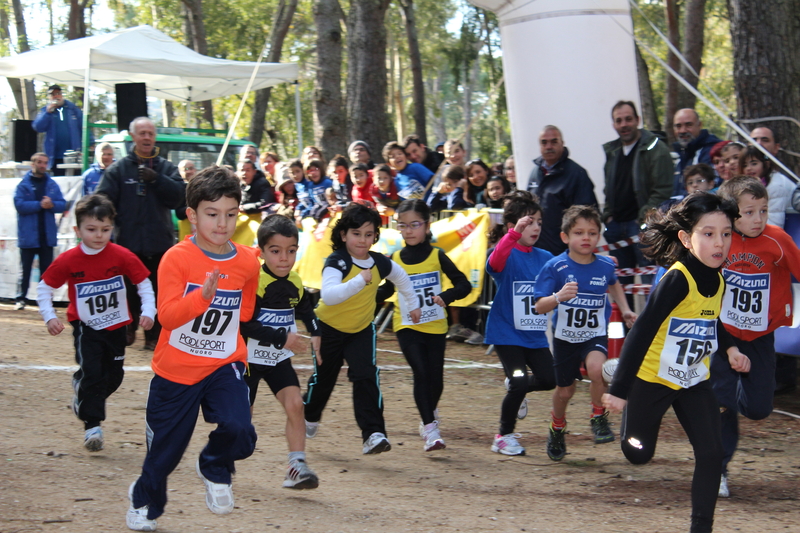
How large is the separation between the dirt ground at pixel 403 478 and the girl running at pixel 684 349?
1.98 feet

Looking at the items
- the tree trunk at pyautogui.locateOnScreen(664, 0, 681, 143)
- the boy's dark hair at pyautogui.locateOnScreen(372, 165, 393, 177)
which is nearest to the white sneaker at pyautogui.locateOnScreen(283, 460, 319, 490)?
the boy's dark hair at pyautogui.locateOnScreen(372, 165, 393, 177)

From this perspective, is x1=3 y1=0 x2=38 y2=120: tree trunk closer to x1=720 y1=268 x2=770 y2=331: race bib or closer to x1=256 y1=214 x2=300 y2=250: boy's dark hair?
x1=256 y1=214 x2=300 y2=250: boy's dark hair

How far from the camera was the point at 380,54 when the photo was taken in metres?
16.0

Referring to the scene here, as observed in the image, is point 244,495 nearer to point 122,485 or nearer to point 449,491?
point 122,485

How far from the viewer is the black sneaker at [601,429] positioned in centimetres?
621

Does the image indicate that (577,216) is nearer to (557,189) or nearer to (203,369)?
(557,189)

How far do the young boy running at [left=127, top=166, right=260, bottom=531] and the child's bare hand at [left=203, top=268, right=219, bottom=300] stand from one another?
218 millimetres

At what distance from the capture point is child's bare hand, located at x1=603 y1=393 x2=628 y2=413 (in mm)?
4020

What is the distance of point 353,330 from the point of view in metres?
5.92

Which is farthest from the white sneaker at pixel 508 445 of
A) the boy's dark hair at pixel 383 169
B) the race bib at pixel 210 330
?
the boy's dark hair at pixel 383 169

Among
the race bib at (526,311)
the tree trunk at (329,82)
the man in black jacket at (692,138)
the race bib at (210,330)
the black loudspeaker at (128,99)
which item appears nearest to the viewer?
the race bib at (210,330)

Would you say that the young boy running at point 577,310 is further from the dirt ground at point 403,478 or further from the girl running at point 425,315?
the girl running at point 425,315

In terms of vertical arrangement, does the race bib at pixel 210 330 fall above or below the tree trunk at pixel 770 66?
below

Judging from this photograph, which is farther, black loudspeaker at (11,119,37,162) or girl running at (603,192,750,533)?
black loudspeaker at (11,119,37,162)
